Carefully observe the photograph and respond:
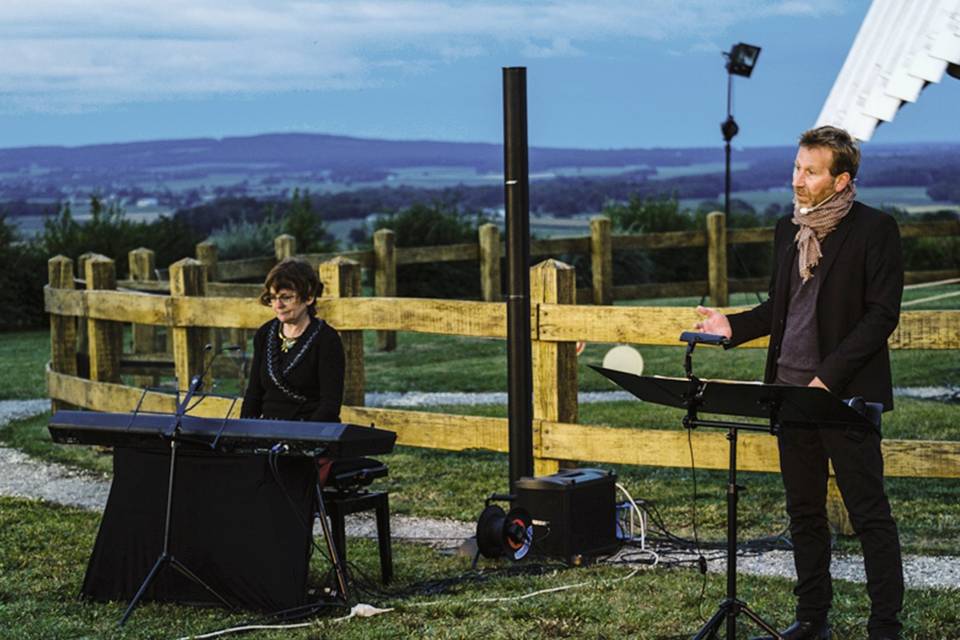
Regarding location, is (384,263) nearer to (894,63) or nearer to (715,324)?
(894,63)

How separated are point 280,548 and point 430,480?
3562 mm

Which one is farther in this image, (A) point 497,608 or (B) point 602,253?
(B) point 602,253

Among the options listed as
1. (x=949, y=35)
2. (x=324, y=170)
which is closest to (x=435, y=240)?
(x=949, y=35)

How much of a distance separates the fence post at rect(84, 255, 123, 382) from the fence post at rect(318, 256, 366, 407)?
2.59m

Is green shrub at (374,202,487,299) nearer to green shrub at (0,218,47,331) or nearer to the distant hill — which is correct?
green shrub at (0,218,47,331)

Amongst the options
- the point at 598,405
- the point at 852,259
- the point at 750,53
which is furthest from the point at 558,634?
the point at 750,53

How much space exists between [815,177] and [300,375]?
2818mm

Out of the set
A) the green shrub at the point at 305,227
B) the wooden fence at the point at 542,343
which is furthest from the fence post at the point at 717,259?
the wooden fence at the point at 542,343

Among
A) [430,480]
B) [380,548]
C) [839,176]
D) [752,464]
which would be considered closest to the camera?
[839,176]

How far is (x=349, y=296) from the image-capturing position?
33.2 feet

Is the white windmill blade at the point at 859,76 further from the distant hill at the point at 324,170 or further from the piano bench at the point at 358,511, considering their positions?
the distant hill at the point at 324,170

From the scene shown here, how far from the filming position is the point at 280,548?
6.70 m

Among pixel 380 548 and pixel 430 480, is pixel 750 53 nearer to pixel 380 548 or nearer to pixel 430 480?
pixel 430 480

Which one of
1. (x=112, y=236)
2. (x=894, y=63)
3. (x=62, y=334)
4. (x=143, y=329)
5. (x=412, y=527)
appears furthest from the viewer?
(x=112, y=236)
